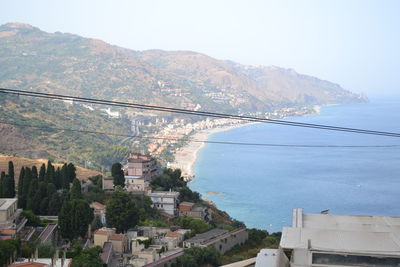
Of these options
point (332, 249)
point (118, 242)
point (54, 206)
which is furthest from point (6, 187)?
point (332, 249)

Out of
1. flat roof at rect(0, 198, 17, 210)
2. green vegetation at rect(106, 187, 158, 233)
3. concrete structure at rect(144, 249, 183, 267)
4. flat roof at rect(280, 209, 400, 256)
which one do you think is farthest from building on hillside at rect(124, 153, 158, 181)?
flat roof at rect(280, 209, 400, 256)

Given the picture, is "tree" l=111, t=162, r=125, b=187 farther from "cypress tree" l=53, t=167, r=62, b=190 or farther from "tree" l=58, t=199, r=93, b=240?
"tree" l=58, t=199, r=93, b=240

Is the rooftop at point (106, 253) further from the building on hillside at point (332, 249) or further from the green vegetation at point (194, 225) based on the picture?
the building on hillside at point (332, 249)

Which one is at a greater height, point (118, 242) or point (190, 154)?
point (118, 242)

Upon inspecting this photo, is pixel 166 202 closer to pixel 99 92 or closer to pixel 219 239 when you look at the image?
pixel 219 239

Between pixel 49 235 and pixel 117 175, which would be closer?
pixel 49 235

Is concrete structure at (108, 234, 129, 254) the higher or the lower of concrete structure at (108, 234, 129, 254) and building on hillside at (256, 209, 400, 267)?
the lower

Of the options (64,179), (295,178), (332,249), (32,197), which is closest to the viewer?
(332,249)
